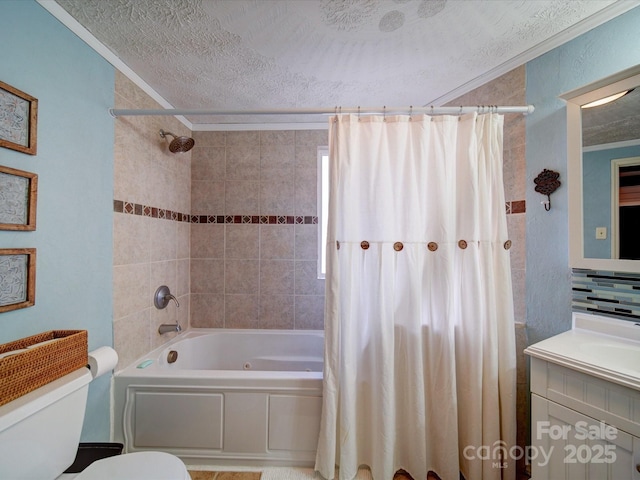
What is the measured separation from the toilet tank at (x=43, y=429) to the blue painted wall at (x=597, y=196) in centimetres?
230

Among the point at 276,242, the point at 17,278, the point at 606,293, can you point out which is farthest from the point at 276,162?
the point at 606,293

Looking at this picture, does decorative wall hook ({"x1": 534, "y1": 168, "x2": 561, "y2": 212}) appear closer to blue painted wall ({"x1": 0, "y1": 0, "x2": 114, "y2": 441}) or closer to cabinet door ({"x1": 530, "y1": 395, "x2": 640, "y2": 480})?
cabinet door ({"x1": 530, "y1": 395, "x2": 640, "y2": 480})

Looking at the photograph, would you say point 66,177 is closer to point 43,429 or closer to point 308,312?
point 43,429

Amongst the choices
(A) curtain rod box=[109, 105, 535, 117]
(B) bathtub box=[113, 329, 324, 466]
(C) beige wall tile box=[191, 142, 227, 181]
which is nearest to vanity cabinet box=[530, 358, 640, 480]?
(B) bathtub box=[113, 329, 324, 466]

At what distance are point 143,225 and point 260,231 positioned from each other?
0.89 metres

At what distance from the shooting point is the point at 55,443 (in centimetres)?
91

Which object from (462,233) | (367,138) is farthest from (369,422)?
(367,138)

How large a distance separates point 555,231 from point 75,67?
259cm

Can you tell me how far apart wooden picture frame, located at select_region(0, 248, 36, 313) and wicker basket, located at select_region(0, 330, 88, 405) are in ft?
0.48

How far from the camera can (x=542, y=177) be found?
135cm

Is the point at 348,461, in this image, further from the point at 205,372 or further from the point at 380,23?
the point at 380,23

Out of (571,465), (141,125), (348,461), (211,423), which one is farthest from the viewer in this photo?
(141,125)

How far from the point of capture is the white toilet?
30.4 inches

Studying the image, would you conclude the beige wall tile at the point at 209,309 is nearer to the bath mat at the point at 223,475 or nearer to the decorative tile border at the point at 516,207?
the bath mat at the point at 223,475
